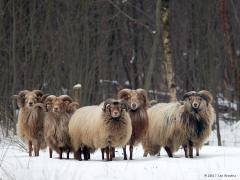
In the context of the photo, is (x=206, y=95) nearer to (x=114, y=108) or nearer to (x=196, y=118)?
(x=196, y=118)

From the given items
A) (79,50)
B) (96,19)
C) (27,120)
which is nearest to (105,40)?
(96,19)

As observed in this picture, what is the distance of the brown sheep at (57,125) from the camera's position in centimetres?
1508

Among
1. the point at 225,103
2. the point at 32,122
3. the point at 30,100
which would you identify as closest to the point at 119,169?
the point at 32,122

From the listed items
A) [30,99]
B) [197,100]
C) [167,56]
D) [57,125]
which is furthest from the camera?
[167,56]

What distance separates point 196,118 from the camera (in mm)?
15250

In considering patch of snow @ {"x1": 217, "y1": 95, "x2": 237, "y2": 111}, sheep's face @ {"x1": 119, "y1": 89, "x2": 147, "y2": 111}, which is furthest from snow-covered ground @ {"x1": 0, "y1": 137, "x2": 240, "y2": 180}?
patch of snow @ {"x1": 217, "y1": 95, "x2": 237, "y2": 111}

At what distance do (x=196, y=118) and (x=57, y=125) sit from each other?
3241mm

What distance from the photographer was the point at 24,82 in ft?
83.4

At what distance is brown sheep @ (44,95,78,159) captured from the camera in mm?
15078

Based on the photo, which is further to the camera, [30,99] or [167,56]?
[167,56]

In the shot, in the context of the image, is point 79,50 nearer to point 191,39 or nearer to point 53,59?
point 53,59

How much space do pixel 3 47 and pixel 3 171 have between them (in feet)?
47.3

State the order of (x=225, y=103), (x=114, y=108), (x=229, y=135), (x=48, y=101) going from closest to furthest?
(x=114, y=108), (x=48, y=101), (x=229, y=135), (x=225, y=103)

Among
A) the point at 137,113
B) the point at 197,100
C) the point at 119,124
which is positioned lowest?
the point at 119,124
